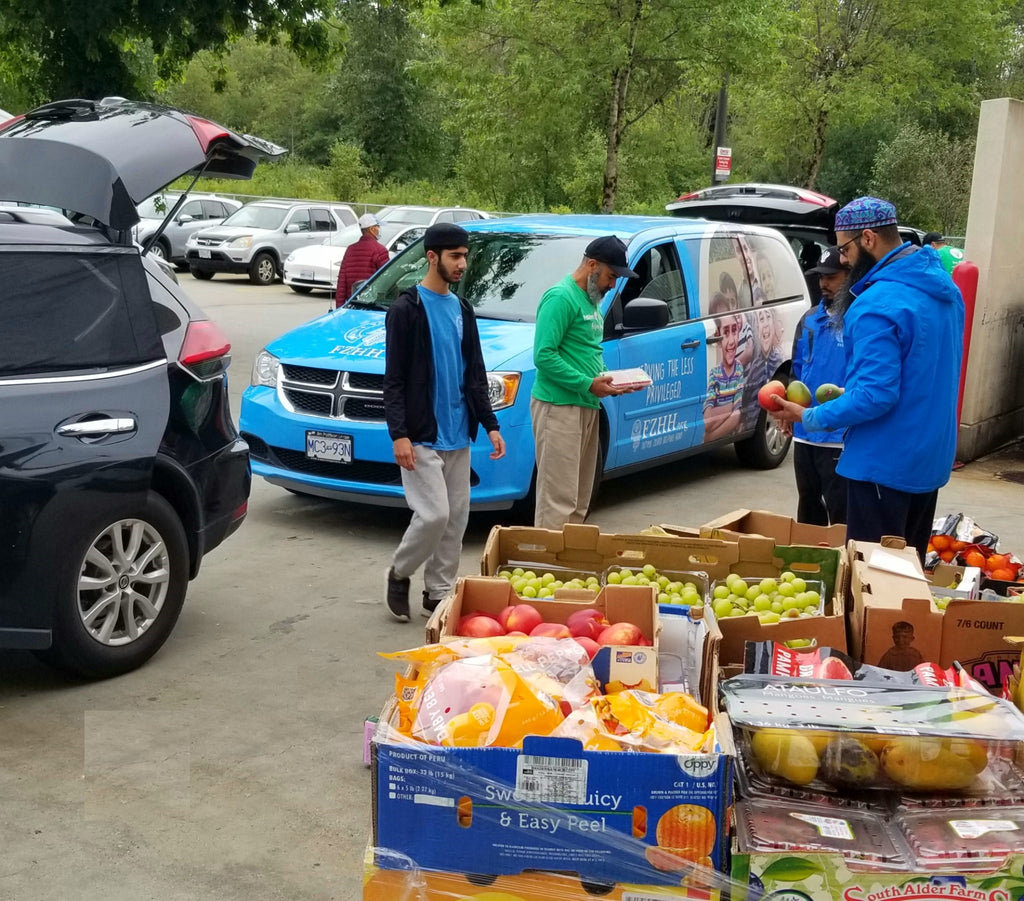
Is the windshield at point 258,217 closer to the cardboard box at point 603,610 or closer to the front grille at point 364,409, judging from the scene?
the front grille at point 364,409

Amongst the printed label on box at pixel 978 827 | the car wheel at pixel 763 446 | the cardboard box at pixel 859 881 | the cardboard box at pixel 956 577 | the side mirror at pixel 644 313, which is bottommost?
the car wheel at pixel 763 446

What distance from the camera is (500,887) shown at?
2512 mm

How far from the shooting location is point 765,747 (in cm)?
267

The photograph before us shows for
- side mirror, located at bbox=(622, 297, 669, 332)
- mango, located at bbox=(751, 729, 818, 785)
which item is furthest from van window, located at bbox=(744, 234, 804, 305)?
mango, located at bbox=(751, 729, 818, 785)

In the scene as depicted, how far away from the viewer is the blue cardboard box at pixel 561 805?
8.10 feet

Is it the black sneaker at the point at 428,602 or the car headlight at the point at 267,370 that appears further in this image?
the car headlight at the point at 267,370

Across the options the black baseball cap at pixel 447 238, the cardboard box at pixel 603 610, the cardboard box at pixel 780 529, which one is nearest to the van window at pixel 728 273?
the black baseball cap at pixel 447 238

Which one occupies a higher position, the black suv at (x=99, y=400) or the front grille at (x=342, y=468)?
the black suv at (x=99, y=400)

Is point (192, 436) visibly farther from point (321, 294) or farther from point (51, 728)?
point (321, 294)

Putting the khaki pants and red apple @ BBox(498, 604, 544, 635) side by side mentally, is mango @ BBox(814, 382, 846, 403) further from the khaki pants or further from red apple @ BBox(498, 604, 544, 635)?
the khaki pants

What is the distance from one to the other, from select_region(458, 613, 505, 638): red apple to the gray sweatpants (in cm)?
241

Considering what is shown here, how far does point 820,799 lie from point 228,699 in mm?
3050

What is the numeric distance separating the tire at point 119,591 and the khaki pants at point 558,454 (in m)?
2.06

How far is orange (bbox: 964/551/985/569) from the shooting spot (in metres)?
4.95
